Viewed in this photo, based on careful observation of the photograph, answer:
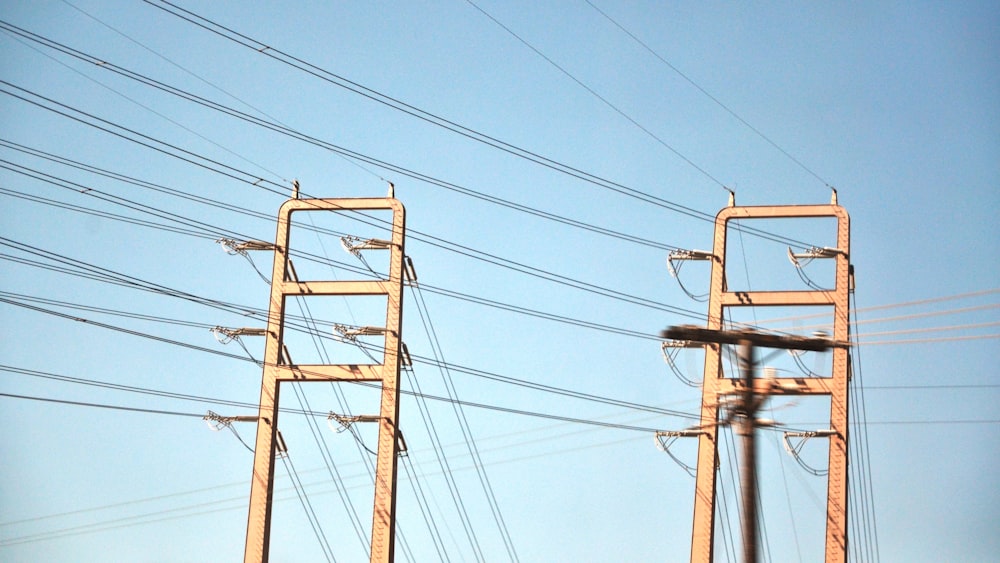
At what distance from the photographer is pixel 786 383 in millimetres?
34469

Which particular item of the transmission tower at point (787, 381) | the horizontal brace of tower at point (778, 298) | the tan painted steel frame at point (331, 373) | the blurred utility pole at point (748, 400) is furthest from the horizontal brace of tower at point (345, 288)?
the blurred utility pole at point (748, 400)

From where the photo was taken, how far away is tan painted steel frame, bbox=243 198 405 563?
29109mm

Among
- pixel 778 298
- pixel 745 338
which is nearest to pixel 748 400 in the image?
pixel 745 338

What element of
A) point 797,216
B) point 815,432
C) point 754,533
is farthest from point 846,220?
point 754,533

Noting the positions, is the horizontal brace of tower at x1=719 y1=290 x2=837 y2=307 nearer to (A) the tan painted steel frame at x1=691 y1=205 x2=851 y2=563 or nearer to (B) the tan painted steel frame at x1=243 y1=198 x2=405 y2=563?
(A) the tan painted steel frame at x1=691 y1=205 x2=851 y2=563

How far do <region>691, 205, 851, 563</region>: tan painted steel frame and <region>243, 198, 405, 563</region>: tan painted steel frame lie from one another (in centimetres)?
874

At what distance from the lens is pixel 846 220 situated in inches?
1446

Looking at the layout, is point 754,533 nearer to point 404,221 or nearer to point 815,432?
point 404,221

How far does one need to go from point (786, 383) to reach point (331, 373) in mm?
12556

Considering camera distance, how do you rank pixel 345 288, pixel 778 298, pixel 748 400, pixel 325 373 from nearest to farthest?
pixel 748 400 < pixel 325 373 < pixel 345 288 < pixel 778 298

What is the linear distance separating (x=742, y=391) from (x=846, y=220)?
22578mm

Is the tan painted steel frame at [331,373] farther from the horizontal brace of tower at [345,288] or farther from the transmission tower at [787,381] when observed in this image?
the transmission tower at [787,381]

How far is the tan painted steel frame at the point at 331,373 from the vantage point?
95.5ft

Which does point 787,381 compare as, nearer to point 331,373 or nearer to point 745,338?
point 331,373
